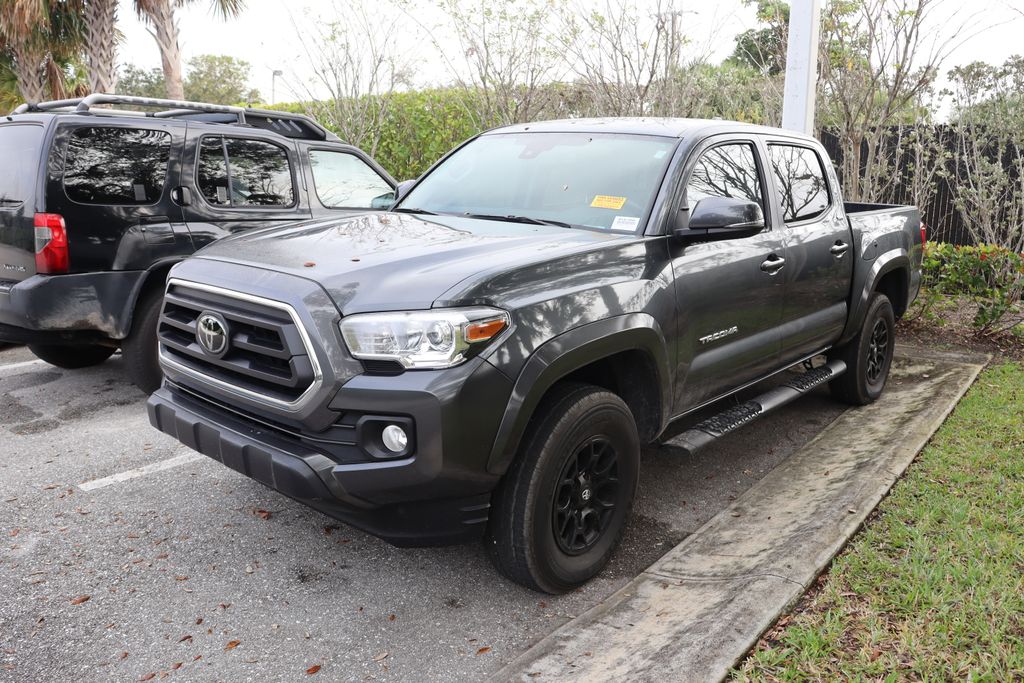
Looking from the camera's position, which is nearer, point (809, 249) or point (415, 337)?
point (415, 337)

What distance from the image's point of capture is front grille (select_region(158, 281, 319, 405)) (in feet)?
9.34

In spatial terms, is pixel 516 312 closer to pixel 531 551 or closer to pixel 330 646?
pixel 531 551

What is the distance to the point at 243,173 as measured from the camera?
20.6 feet

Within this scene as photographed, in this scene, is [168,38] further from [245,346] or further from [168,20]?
[245,346]

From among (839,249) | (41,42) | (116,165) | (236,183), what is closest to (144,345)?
(116,165)

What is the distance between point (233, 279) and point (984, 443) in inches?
165

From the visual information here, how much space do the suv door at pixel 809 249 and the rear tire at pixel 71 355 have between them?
16.0 feet

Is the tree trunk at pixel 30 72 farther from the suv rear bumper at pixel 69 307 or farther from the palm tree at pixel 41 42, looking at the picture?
the suv rear bumper at pixel 69 307

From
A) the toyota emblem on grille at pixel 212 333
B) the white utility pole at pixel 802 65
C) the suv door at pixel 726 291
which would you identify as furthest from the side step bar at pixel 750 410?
the white utility pole at pixel 802 65

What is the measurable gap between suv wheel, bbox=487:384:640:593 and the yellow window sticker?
3.14 feet

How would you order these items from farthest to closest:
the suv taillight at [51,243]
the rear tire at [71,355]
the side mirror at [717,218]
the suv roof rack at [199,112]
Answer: the rear tire at [71,355] < the suv roof rack at [199,112] < the suv taillight at [51,243] < the side mirror at [717,218]

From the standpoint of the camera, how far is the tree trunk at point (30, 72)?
14.6m

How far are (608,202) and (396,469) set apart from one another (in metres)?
1.74

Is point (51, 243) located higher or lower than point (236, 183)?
lower
